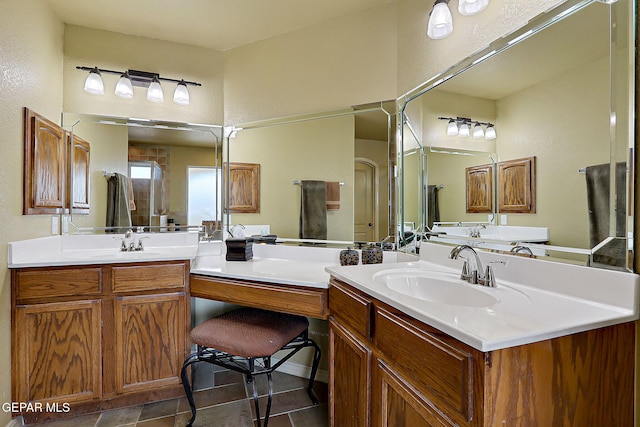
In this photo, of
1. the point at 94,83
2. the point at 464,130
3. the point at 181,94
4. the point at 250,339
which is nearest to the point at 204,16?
the point at 181,94

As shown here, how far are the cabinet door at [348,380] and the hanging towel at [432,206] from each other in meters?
0.75

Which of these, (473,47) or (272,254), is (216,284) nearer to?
(272,254)

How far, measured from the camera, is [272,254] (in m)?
2.23

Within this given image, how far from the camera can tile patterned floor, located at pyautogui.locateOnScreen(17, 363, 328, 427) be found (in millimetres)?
1667

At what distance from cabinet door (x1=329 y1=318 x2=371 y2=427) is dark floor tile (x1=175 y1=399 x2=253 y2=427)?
59cm

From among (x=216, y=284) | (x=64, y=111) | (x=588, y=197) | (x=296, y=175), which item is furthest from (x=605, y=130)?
(x=64, y=111)

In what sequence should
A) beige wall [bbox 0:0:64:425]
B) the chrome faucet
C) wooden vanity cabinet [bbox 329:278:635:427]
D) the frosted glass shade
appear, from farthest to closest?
beige wall [bbox 0:0:64:425] < the frosted glass shade < the chrome faucet < wooden vanity cabinet [bbox 329:278:635:427]

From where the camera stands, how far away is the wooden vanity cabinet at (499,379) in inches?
26.2

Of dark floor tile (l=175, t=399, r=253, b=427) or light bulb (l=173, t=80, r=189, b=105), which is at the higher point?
light bulb (l=173, t=80, r=189, b=105)

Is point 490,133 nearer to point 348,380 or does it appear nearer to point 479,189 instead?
point 479,189

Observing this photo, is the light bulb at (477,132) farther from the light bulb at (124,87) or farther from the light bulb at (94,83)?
the light bulb at (94,83)

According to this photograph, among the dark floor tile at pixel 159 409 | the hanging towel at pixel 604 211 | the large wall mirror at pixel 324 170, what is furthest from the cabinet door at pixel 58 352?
the hanging towel at pixel 604 211

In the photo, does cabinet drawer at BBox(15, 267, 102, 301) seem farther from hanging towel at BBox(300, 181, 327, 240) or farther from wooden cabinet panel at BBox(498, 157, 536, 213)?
wooden cabinet panel at BBox(498, 157, 536, 213)

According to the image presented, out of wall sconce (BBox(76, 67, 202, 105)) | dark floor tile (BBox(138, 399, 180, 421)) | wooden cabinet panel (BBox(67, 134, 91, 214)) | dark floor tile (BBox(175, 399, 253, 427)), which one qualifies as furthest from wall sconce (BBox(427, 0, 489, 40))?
dark floor tile (BBox(138, 399, 180, 421))
